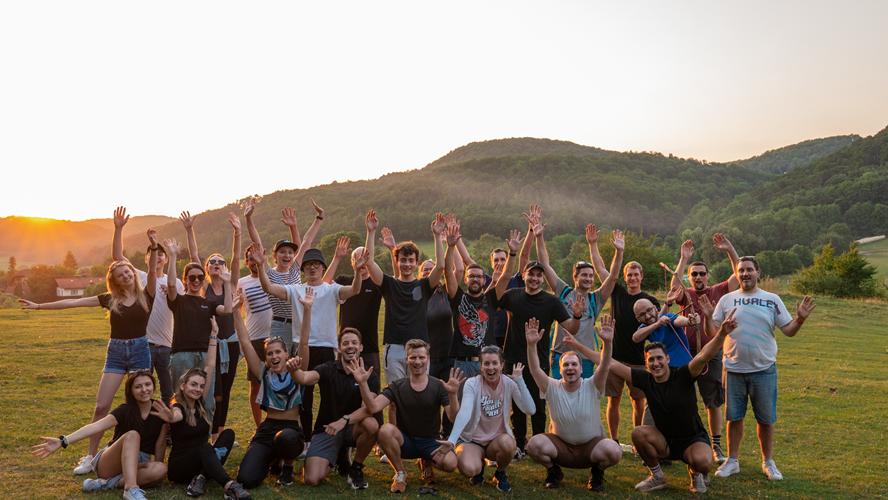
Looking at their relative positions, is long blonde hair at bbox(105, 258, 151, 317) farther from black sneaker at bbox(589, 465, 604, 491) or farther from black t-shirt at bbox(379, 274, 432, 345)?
black sneaker at bbox(589, 465, 604, 491)

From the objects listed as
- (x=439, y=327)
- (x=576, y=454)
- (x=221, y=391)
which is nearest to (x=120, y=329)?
(x=221, y=391)

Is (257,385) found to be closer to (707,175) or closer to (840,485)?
(840,485)

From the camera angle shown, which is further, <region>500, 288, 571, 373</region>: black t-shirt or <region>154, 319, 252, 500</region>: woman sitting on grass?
<region>500, 288, 571, 373</region>: black t-shirt

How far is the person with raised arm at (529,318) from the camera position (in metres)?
7.47

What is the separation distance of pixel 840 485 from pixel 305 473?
6.74m

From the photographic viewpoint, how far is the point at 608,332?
21.2ft

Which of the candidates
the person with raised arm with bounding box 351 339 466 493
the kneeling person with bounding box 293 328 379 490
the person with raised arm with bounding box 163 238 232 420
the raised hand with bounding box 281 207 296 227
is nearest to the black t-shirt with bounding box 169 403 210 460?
the person with raised arm with bounding box 163 238 232 420

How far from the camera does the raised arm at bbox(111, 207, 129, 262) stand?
25.2 ft

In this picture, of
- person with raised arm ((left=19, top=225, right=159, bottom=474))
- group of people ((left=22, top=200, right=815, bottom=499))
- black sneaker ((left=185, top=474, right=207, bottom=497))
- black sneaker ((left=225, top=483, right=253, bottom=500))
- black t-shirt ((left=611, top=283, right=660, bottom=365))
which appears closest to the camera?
black sneaker ((left=225, top=483, right=253, bottom=500))

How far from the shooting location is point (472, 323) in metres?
7.60

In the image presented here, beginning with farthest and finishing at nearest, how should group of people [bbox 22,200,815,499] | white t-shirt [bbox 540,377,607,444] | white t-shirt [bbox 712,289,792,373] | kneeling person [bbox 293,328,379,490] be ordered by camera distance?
white t-shirt [bbox 712,289,792,373] → white t-shirt [bbox 540,377,607,444] → kneeling person [bbox 293,328,379,490] → group of people [bbox 22,200,815,499]

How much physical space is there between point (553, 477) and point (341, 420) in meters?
2.64

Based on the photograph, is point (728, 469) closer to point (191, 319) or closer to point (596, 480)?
point (596, 480)

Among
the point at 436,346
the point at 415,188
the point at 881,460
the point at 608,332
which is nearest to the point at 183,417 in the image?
the point at 436,346
